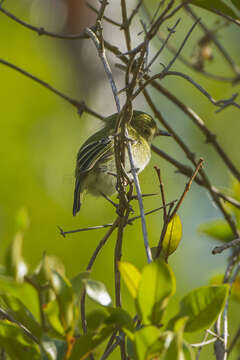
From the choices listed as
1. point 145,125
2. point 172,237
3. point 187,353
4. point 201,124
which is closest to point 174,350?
point 187,353

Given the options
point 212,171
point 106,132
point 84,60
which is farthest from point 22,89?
point 106,132

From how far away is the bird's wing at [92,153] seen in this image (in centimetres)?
326

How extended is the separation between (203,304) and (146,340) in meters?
0.16

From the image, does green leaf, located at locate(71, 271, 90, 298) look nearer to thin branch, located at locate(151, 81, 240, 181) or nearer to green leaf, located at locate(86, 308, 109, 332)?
green leaf, located at locate(86, 308, 109, 332)

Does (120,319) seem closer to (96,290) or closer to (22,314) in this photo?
(96,290)

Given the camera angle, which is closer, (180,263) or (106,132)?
(106,132)

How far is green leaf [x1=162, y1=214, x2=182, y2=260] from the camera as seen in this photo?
1726 mm

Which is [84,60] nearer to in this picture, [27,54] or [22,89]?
[27,54]

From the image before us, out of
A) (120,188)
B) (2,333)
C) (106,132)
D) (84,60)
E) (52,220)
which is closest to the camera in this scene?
(2,333)

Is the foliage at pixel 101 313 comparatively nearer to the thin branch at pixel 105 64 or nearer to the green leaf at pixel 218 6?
the thin branch at pixel 105 64

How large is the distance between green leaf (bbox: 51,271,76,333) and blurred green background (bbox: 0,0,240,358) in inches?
133

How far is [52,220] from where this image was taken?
5895 millimetres

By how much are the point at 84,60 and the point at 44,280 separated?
6.98 metres

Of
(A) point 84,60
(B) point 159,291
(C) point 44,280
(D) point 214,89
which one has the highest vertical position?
(A) point 84,60
